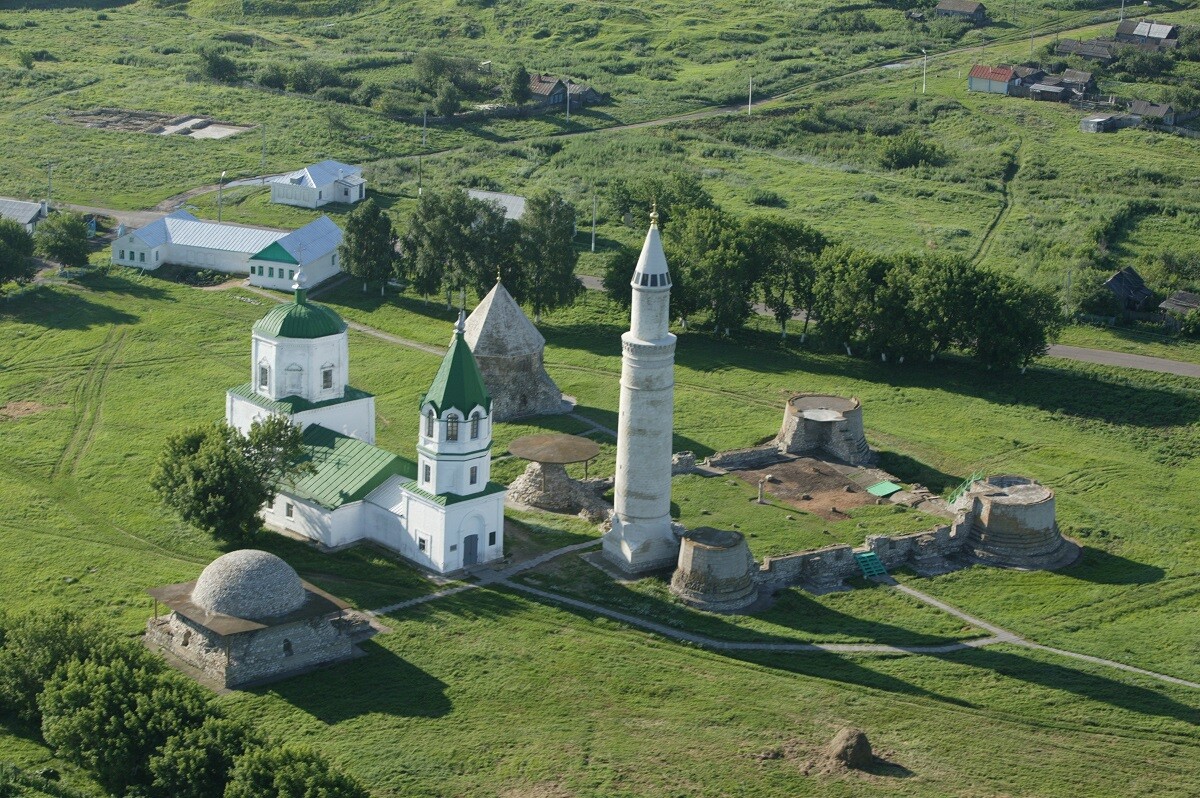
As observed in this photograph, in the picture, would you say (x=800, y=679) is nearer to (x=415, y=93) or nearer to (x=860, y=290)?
→ (x=860, y=290)

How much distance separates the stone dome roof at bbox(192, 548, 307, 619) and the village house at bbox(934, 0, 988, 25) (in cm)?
12746

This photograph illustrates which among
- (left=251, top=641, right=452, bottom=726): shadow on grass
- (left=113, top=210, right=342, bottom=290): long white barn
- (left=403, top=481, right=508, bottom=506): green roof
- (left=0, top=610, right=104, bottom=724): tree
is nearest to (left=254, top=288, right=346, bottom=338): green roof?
(left=403, top=481, right=508, bottom=506): green roof

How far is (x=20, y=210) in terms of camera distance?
366 ft

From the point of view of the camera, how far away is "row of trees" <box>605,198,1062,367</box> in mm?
90562

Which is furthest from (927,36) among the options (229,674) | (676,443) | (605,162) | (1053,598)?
(229,674)

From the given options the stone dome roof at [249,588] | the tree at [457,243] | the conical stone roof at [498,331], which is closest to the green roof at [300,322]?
the conical stone roof at [498,331]

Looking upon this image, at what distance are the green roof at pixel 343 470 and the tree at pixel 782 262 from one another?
3362cm

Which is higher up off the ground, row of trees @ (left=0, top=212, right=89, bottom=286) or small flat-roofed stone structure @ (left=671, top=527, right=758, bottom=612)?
row of trees @ (left=0, top=212, right=89, bottom=286)

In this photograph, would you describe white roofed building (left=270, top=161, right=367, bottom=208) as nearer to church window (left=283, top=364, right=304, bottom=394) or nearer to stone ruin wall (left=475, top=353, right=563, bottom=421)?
stone ruin wall (left=475, top=353, right=563, bottom=421)

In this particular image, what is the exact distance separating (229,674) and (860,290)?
155ft

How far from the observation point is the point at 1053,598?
66.8 meters

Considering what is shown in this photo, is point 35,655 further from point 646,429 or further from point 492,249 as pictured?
point 492,249

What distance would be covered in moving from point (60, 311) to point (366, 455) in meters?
36.3

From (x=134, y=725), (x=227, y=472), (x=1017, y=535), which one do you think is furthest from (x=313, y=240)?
(x=134, y=725)
